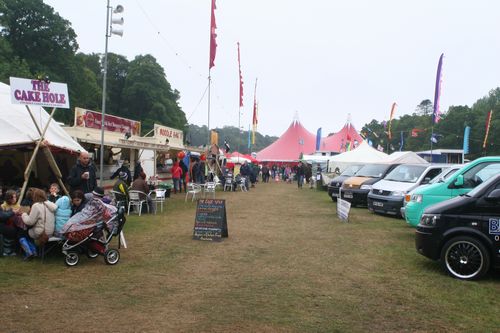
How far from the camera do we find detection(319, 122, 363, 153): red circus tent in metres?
53.1

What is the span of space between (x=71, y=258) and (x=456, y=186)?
7.50 metres

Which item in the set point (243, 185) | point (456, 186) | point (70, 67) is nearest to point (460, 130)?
point (243, 185)

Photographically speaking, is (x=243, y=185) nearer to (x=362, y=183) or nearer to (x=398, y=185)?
(x=362, y=183)

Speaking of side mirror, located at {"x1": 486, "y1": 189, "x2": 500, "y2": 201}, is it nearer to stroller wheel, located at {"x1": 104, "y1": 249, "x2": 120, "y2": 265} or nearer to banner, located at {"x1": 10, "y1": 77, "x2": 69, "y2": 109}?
stroller wheel, located at {"x1": 104, "y1": 249, "x2": 120, "y2": 265}

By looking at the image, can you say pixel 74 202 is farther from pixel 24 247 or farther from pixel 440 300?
pixel 440 300

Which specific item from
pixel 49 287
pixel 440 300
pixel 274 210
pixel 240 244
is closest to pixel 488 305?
pixel 440 300

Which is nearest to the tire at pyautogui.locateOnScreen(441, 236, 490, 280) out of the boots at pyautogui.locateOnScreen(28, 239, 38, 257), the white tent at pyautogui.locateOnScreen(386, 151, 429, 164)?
the boots at pyautogui.locateOnScreen(28, 239, 38, 257)

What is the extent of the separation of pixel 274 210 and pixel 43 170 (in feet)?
25.3

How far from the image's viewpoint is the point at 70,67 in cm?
4078

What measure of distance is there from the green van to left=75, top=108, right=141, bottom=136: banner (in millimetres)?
12033

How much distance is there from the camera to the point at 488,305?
17.9 ft

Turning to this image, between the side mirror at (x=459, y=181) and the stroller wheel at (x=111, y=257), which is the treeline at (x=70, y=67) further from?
the side mirror at (x=459, y=181)

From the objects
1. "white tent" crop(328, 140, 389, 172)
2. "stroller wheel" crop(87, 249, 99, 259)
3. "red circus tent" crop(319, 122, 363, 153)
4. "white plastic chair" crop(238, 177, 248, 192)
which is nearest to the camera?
"stroller wheel" crop(87, 249, 99, 259)

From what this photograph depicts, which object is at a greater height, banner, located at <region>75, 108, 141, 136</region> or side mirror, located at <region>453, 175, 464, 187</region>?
banner, located at <region>75, 108, 141, 136</region>
